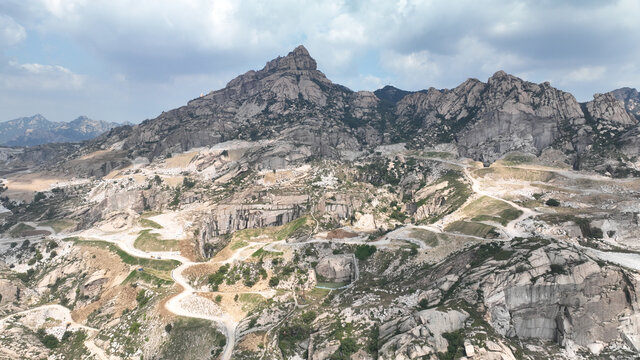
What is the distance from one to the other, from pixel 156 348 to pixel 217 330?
15177 millimetres

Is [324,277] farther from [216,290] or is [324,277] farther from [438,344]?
[438,344]

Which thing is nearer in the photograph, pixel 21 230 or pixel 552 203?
pixel 552 203

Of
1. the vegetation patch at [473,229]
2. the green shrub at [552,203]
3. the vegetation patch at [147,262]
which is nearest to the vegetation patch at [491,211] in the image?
the vegetation patch at [473,229]

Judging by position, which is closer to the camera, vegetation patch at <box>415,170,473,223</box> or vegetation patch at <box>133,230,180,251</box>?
vegetation patch at <box>133,230,180,251</box>

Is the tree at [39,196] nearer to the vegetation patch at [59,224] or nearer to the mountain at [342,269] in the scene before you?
the mountain at [342,269]

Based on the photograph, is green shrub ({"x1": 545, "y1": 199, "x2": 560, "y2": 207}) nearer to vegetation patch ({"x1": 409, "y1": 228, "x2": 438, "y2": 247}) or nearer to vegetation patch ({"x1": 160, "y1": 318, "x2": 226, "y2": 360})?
vegetation patch ({"x1": 409, "y1": 228, "x2": 438, "y2": 247})

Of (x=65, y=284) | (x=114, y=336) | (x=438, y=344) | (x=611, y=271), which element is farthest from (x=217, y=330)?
(x=611, y=271)

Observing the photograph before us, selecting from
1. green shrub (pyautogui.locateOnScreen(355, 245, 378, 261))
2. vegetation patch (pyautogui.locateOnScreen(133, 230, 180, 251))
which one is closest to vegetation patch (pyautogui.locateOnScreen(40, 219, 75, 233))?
vegetation patch (pyautogui.locateOnScreen(133, 230, 180, 251))

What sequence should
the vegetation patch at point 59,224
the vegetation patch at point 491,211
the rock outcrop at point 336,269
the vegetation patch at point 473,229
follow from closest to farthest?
the vegetation patch at point 473,229 < the rock outcrop at point 336,269 < the vegetation patch at point 491,211 < the vegetation patch at point 59,224

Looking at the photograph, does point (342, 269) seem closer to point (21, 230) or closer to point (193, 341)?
point (193, 341)

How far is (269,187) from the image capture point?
17512 centimetres

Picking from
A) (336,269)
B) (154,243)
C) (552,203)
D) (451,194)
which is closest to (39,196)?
(154,243)

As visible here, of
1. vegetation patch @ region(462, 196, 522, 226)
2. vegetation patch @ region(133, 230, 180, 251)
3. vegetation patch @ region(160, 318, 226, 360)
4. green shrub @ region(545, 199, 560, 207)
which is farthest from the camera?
vegetation patch @ region(133, 230, 180, 251)

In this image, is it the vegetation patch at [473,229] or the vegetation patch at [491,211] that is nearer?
the vegetation patch at [473,229]
